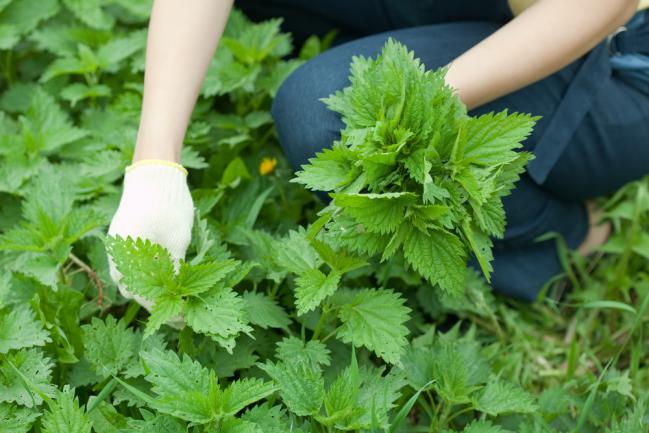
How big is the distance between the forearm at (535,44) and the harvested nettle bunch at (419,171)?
180 mm

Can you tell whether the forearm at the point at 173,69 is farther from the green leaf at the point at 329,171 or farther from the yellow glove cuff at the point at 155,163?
the green leaf at the point at 329,171

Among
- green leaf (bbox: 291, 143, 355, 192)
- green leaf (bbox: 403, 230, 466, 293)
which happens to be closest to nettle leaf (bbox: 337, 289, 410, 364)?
green leaf (bbox: 403, 230, 466, 293)

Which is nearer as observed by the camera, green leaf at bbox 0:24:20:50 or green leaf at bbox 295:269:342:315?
green leaf at bbox 295:269:342:315

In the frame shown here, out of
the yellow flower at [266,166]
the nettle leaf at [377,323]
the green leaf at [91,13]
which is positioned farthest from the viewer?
the green leaf at [91,13]

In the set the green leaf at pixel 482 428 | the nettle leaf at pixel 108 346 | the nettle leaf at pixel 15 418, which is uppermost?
the nettle leaf at pixel 108 346

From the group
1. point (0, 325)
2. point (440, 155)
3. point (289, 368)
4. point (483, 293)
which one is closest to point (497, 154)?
point (440, 155)

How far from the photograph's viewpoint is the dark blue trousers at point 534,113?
5.00ft

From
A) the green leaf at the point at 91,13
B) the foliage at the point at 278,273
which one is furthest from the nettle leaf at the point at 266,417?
the green leaf at the point at 91,13

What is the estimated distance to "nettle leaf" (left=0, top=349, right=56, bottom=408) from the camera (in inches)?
47.6

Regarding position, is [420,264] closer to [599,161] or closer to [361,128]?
[361,128]

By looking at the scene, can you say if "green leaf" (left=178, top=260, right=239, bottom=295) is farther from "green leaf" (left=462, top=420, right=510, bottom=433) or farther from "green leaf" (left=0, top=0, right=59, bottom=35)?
"green leaf" (left=0, top=0, right=59, bottom=35)

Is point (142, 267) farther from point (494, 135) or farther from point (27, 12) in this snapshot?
point (27, 12)

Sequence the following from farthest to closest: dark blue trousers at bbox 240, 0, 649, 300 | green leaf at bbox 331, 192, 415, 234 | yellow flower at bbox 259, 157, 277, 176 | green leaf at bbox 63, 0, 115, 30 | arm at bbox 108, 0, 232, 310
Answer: green leaf at bbox 63, 0, 115, 30, yellow flower at bbox 259, 157, 277, 176, dark blue trousers at bbox 240, 0, 649, 300, arm at bbox 108, 0, 232, 310, green leaf at bbox 331, 192, 415, 234

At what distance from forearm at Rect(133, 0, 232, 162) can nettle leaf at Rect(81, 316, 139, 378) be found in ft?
0.98
